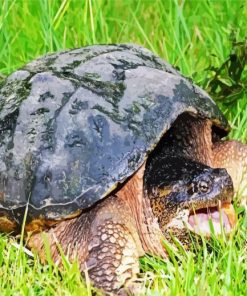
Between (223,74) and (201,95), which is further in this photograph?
(223,74)

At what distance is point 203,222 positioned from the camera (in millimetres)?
3514

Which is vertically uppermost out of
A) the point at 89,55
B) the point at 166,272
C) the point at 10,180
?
the point at 89,55

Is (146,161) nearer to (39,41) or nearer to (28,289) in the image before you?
(28,289)

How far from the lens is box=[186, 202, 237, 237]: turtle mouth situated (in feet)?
11.3

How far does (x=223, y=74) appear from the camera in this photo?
14.8 feet

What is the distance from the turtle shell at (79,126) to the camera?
11.1 feet

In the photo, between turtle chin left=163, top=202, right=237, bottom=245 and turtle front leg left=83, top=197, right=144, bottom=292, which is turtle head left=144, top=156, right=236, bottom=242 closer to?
turtle chin left=163, top=202, right=237, bottom=245

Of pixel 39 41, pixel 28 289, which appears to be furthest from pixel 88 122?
pixel 39 41

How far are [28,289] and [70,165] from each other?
0.54 metres

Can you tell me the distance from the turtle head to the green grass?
0.28 ft

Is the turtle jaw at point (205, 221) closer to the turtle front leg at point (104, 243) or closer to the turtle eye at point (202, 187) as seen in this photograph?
the turtle eye at point (202, 187)

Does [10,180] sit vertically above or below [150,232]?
above

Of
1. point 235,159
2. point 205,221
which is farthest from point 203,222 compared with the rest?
point 235,159

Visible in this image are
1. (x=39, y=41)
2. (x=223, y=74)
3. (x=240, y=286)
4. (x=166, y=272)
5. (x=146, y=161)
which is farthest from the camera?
(x=39, y=41)
